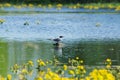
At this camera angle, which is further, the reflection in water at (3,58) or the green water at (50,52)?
the green water at (50,52)

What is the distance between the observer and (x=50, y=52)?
23.3 meters

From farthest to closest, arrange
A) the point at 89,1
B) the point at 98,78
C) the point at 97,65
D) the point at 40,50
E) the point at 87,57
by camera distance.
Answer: the point at 89,1 < the point at 40,50 < the point at 87,57 < the point at 97,65 < the point at 98,78

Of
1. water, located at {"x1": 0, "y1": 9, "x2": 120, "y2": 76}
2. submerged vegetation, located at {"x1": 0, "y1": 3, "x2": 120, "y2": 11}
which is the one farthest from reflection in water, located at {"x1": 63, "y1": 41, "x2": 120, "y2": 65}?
submerged vegetation, located at {"x1": 0, "y1": 3, "x2": 120, "y2": 11}

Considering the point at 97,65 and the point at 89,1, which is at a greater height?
the point at 97,65

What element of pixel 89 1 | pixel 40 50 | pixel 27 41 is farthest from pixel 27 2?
pixel 40 50

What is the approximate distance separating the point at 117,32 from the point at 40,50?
12.0 m

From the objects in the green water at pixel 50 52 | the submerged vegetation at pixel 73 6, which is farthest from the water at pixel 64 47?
the submerged vegetation at pixel 73 6

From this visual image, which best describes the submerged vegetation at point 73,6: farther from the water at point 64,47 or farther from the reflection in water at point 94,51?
the reflection in water at point 94,51

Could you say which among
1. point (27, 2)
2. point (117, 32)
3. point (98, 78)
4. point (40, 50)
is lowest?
point (27, 2)

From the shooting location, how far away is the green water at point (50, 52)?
20.0m

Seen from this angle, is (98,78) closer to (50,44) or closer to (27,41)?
(50,44)

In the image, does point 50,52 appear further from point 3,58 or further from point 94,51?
point 3,58

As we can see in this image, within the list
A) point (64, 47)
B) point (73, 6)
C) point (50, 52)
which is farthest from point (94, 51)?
point (73, 6)

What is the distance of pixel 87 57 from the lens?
21.3 m
